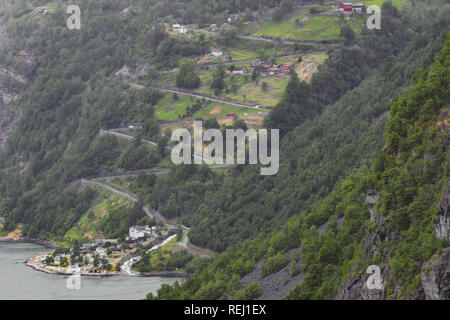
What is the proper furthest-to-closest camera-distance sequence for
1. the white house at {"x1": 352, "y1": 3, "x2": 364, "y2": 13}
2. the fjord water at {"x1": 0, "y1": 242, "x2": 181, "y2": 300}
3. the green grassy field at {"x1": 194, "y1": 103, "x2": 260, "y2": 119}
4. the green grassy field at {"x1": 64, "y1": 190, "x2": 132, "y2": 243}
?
the white house at {"x1": 352, "y1": 3, "x2": 364, "y2": 13} < the green grassy field at {"x1": 194, "y1": 103, "x2": 260, "y2": 119} < the green grassy field at {"x1": 64, "y1": 190, "x2": 132, "y2": 243} < the fjord water at {"x1": 0, "y1": 242, "x2": 181, "y2": 300}

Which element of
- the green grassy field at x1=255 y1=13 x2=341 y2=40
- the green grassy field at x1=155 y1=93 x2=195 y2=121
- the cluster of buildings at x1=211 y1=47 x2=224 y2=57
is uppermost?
the green grassy field at x1=255 y1=13 x2=341 y2=40

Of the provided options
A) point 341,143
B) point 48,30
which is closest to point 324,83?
point 341,143

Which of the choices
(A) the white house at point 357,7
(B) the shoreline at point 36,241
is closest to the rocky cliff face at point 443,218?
(B) the shoreline at point 36,241

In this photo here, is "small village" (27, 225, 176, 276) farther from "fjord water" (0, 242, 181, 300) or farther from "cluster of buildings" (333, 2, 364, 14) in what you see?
"cluster of buildings" (333, 2, 364, 14)

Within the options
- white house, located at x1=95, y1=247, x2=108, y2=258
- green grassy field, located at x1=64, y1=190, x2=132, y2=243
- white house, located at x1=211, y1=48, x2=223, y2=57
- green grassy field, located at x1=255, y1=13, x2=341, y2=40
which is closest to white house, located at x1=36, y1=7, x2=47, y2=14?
white house, located at x1=211, y1=48, x2=223, y2=57

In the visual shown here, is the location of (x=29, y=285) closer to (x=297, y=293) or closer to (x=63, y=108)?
(x=297, y=293)

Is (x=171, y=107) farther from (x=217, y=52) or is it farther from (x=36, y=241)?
(x=36, y=241)

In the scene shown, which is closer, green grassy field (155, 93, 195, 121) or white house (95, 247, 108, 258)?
white house (95, 247, 108, 258)

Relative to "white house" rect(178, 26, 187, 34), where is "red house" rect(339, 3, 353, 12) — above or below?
above
